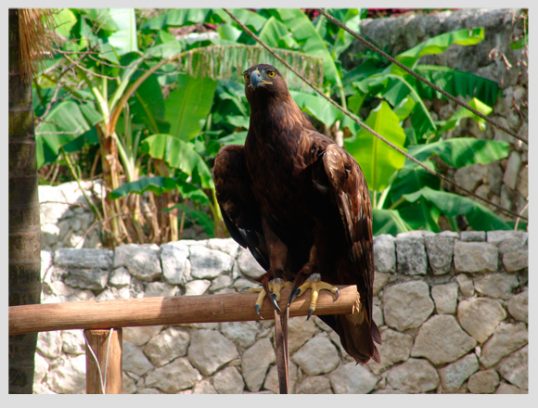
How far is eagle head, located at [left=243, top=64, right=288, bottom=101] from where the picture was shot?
3.03 m

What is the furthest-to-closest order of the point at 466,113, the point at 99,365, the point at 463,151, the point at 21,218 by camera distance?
the point at 466,113, the point at 463,151, the point at 21,218, the point at 99,365

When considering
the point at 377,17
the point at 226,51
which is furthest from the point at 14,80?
the point at 377,17

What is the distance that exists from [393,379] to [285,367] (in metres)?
3.22

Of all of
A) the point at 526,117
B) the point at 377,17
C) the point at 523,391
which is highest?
the point at 377,17

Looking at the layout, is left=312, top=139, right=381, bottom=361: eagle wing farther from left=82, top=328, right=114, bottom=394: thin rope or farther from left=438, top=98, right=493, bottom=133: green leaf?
left=438, top=98, right=493, bottom=133: green leaf

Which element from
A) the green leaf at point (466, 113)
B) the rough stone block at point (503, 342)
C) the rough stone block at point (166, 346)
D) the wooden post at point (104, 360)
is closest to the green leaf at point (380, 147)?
the green leaf at point (466, 113)

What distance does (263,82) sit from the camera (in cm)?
304

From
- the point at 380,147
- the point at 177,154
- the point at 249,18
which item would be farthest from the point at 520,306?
the point at 249,18

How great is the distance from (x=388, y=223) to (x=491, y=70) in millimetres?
2246

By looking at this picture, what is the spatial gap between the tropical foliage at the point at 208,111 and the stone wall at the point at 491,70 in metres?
0.20

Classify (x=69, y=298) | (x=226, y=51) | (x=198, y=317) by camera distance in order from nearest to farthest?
1. (x=198, y=317)
2. (x=69, y=298)
3. (x=226, y=51)

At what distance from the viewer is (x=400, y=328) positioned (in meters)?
5.87

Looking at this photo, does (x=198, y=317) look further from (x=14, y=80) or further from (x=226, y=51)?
(x=226, y=51)

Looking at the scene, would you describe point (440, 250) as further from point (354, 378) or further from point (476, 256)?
point (354, 378)
